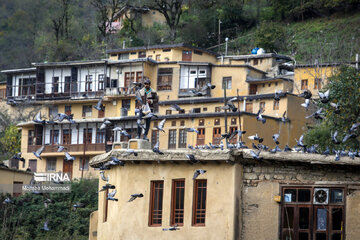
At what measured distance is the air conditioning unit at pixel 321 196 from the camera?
61.9ft

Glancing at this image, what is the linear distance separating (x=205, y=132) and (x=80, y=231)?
14.7m

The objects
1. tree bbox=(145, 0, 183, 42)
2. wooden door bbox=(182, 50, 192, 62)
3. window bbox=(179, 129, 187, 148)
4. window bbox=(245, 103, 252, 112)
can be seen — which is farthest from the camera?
tree bbox=(145, 0, 183, 42)

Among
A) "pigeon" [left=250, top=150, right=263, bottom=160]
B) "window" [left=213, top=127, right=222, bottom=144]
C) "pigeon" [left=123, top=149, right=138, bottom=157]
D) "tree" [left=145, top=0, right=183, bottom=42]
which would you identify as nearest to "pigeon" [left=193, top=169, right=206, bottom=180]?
"pigeon" [left=250, top=150, right=263, bottom=160]

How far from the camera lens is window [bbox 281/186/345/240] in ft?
61.6

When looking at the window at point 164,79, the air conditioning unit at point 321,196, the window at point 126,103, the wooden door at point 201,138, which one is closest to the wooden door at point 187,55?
the window at point 164,79

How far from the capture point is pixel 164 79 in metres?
60.8

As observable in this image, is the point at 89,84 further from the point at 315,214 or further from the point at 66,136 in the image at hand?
the point at 315,214

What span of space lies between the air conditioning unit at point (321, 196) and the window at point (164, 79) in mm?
41773

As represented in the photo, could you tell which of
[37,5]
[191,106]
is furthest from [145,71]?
[37,5]

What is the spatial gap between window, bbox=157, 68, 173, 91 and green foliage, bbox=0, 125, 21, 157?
1219 centimetres

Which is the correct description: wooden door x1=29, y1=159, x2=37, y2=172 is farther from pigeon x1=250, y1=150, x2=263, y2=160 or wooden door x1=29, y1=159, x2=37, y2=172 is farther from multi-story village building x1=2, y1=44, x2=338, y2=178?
pigeon x1=250, y1=150, x2=263, y2=160

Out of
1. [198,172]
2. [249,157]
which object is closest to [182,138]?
[198,172]

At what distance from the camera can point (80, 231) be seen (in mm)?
37594

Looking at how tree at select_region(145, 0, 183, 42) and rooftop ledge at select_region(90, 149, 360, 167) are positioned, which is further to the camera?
tree at select_region(145, 0, 183, 42)
